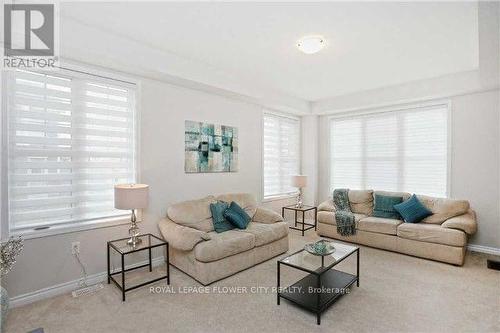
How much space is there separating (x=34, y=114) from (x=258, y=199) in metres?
3.52

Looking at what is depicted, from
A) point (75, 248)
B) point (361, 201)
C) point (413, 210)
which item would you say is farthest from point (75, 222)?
point (413, 210)

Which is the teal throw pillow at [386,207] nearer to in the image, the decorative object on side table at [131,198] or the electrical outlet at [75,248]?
the decorative object on side table at [131,198]

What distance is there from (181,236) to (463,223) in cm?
368

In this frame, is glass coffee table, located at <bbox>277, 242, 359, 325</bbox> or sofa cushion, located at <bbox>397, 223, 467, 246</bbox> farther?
sofa cushion, located at <bbox>397, 223, 467, 246</bbox>

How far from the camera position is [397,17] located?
244 centimetres

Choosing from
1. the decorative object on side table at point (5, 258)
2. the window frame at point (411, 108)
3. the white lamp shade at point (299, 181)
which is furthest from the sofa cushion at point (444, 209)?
the decorative object on side table at point (5, 258)

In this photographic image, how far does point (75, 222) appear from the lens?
2.90m

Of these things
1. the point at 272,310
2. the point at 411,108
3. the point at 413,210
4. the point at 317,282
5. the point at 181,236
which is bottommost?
the point at 272,310

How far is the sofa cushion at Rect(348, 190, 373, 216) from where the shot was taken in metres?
4.74

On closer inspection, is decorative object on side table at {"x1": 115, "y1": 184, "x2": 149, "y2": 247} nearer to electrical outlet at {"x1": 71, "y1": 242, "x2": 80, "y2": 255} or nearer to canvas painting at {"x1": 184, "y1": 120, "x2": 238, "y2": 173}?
electrical outlet at {"x1": 71, "y1": 242, "x2": 80, "y2": 255}

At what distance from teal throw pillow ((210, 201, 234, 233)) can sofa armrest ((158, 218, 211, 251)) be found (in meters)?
0.49

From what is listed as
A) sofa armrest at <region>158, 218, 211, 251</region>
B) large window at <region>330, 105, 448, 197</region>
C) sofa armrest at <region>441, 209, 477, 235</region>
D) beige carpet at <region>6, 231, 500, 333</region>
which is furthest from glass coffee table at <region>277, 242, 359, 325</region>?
large window at <region>330, 105, 448, 197</region>

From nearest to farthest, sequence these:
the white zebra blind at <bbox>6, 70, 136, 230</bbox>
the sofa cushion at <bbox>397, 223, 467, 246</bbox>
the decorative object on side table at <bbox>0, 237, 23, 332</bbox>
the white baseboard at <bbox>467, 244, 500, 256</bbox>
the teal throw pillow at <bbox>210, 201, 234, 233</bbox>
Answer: the decorative object on side table at <bbox>0, 237, 23, 332</bbox> < the white zebra blind at <bbox>6, 70, 136, 230</bbox> < the sofa cushion at <bbox>397, 223, 467, 246</bbox> < the teal throw pillow at <bbox>210, 201, 234, 233</bbox> < the white baseboard at <bbox>467, 244, 500, 256</bbox>

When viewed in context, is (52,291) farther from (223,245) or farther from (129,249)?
(223,245)
